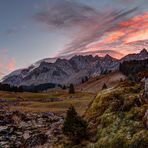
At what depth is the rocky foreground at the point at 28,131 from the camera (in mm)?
39844

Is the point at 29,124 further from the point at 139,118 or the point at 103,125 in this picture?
the point at 139,118

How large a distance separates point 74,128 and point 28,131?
55.2 feet

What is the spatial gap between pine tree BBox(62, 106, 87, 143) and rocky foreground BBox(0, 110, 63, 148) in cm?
407

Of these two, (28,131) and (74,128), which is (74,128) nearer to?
(74,128)

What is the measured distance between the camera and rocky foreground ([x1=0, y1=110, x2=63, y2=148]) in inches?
1569

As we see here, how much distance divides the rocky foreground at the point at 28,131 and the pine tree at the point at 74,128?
407cm

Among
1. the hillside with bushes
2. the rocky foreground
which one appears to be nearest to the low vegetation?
the hillside with bushes

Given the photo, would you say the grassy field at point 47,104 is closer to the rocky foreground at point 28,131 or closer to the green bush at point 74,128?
the rocky foreground at point 28,131

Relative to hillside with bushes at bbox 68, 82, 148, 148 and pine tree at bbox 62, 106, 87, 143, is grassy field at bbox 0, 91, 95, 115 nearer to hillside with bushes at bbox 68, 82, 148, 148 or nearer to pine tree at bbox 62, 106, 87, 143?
hillside with bushes at bbox 68, 82, 148, 148

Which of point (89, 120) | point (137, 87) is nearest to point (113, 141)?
point (89, 120)

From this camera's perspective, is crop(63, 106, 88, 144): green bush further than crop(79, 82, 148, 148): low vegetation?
Yes

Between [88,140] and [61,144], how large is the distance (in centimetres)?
378

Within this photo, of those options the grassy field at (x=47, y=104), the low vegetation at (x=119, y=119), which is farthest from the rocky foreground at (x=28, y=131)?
the grassy field at (x=47, y=104)

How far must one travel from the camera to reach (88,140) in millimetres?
30656
